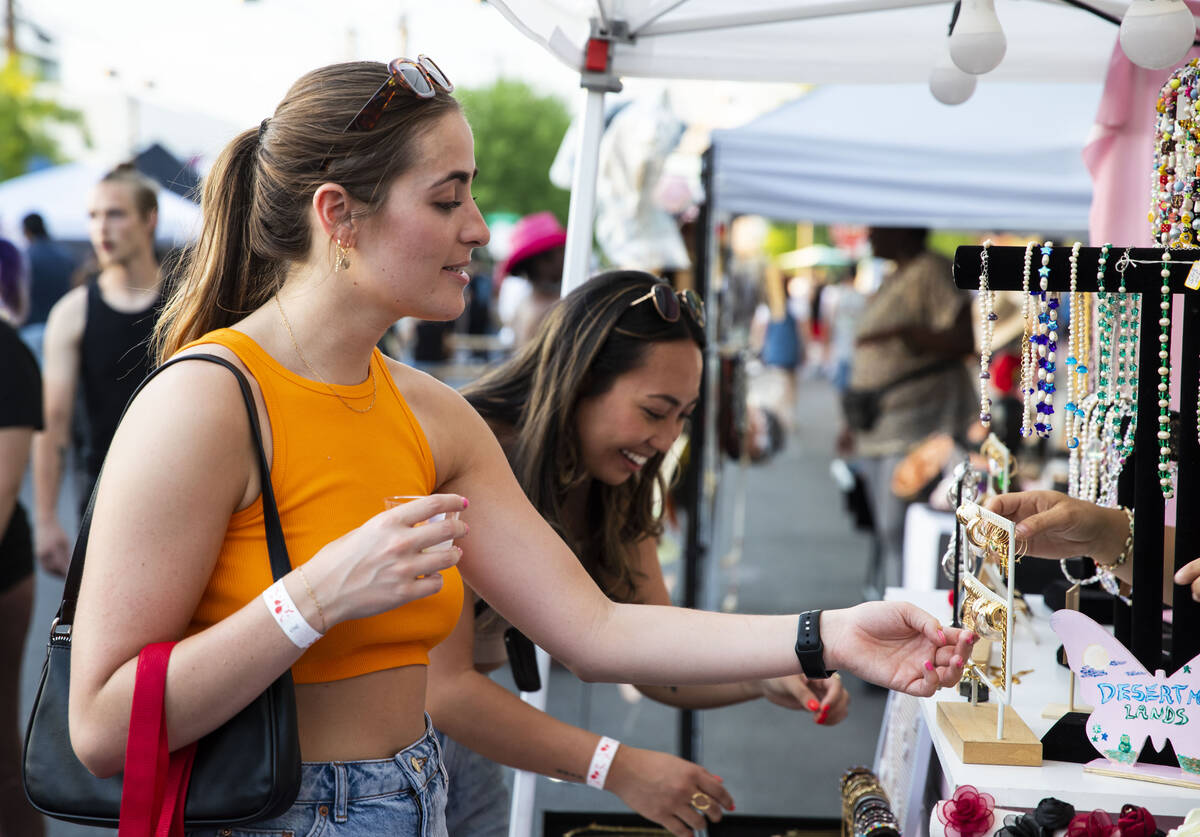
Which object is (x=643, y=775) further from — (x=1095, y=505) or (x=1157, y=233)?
(x=1157, y=233)

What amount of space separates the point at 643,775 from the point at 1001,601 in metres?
0.83

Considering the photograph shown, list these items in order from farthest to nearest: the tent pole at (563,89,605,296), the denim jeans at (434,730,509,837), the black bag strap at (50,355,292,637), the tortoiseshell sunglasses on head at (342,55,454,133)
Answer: the tent pole at (563,89,605,296), the denim jeans at (434,730,509,837), the tortoiseshell sunglasses on head at (342,55,454,133), the black bag strap at (50,355,292,637)

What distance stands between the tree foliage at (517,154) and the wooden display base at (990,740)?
3386cm

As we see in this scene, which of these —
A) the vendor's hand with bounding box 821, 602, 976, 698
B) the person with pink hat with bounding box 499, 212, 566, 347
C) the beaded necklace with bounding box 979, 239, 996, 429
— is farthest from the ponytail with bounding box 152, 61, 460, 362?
the person with pink hat with bounding box 499, 212, 566, 347

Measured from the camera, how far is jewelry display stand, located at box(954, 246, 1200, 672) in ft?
4.86

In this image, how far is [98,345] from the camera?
3.71 metres

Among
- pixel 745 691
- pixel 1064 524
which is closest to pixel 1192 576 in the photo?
pixel 1064 524

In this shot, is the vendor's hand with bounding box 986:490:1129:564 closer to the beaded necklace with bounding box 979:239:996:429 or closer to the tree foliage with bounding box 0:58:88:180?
the beaded necklace with bounding box 979:239:996:429

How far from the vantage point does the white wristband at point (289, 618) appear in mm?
1183

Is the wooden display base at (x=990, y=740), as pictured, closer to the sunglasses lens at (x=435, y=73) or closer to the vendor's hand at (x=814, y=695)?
the vendor's hand at (x=814, y=695)

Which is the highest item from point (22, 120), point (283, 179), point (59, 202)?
point (22, 120)

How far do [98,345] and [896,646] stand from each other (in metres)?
3.09

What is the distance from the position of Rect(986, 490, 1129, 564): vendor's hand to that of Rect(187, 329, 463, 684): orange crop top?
1.01 meters

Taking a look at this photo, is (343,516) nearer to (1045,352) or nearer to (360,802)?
(360,802)
